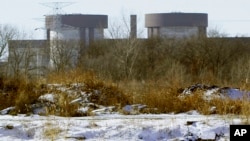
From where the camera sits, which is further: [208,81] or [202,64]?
[202,64]

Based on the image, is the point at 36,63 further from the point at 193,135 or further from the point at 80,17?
the point at 193,135

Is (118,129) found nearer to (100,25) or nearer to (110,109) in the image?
(110,109)

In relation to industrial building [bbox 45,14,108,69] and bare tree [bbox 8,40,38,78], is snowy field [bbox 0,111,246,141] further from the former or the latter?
industrial building [bbox 45,14,108,69]

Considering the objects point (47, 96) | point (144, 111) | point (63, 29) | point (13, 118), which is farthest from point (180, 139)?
point (63, 29)

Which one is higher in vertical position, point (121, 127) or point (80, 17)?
point (80, 17)

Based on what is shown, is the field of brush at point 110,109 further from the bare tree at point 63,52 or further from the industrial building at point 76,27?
the industrial building at point 76,27

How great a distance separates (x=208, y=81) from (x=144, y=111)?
956 centimetres

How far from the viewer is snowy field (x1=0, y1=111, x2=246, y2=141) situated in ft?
31.2

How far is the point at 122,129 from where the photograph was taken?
32.4ft

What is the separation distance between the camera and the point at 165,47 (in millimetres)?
61750

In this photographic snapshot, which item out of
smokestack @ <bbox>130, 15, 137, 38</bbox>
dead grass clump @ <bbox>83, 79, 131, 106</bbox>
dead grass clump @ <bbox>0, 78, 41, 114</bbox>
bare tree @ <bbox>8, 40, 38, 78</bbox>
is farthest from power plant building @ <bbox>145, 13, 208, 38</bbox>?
dead grass clump @ <bbox>83, 79, 131, 106</bbox>

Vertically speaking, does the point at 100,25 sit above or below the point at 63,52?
above

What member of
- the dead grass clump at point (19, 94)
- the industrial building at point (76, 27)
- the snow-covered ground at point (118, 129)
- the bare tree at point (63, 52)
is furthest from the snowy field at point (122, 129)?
the industrial building at point (76, 27)

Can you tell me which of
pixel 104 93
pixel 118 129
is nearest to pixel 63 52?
pixel 104 93
